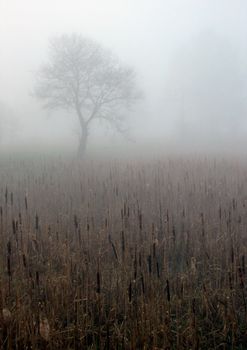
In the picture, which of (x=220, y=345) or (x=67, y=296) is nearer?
(x=220, y=345)

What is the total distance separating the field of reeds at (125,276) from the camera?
9.55ft

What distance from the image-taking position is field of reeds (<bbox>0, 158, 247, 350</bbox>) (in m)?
2.91

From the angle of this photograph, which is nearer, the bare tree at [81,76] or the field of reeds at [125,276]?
the field of reeds at [125,276]

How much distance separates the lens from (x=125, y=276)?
11.9ft

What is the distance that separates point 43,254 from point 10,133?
161ft

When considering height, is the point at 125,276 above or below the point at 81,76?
below

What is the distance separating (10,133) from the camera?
50.9 m

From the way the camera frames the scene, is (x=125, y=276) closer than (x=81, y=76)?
Yes

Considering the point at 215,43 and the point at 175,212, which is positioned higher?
the point at 215,43

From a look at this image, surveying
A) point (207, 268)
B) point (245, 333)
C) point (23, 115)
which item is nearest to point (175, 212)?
point (207, 268)

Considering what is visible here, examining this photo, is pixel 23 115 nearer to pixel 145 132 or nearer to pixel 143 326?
pixel 145 132

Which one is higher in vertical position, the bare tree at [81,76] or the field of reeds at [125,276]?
the bare tree at [81,76]

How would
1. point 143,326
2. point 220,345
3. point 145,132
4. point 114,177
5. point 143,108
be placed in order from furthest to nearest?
point 143,108
point 145,132
point 114,177
point 220,345
point 143,326

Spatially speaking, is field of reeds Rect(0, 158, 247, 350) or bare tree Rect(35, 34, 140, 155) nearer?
field of reeds Rect(0, 158, 247, 350)
